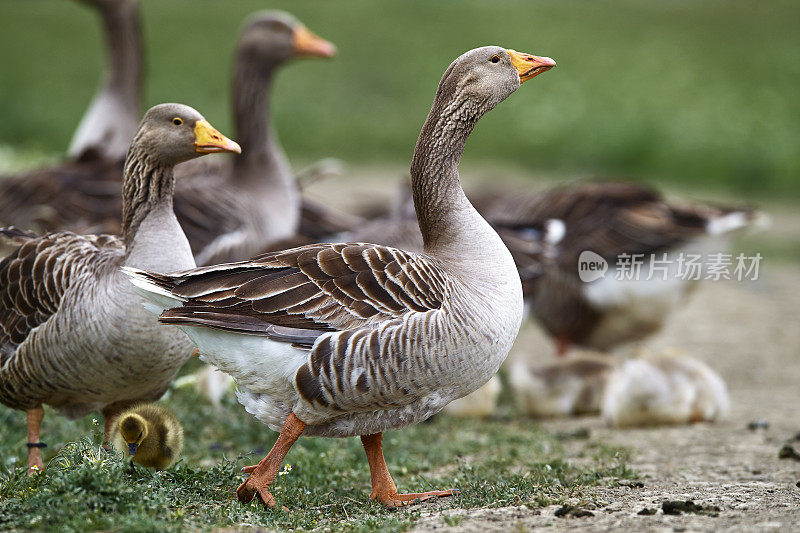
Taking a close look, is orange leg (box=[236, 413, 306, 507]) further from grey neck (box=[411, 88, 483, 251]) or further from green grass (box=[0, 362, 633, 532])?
grey neck (box=[411, 88, 483, 251])

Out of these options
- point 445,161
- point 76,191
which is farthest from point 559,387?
point 76,191

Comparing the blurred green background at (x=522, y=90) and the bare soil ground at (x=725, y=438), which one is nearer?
the bare soil ground at (x=725, y=438)

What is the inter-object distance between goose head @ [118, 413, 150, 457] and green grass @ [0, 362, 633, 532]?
145 mm

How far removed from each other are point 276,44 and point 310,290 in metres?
5.41

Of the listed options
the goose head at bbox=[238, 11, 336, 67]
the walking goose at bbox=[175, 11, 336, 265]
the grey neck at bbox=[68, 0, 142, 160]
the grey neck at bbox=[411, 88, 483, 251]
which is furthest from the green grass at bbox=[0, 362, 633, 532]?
the grey neck at bbox=[68, 0, 142, 160]

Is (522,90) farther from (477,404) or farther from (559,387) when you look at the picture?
(477,404)

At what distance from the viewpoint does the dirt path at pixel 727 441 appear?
3977 mm

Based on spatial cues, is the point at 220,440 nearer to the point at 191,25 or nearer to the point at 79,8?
the point at 191,25

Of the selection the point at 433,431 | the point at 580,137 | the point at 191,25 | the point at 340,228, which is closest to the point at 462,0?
the point at 191,25

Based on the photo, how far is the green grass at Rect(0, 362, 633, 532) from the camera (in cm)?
399

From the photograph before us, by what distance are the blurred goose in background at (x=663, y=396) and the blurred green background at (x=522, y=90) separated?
11.1 meters

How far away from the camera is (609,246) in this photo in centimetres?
880

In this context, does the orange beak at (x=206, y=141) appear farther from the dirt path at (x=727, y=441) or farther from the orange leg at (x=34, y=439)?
the dirt path at (x=727, y=441)

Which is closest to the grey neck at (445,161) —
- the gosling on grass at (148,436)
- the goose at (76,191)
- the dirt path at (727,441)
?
the dirt path at (727,441)
